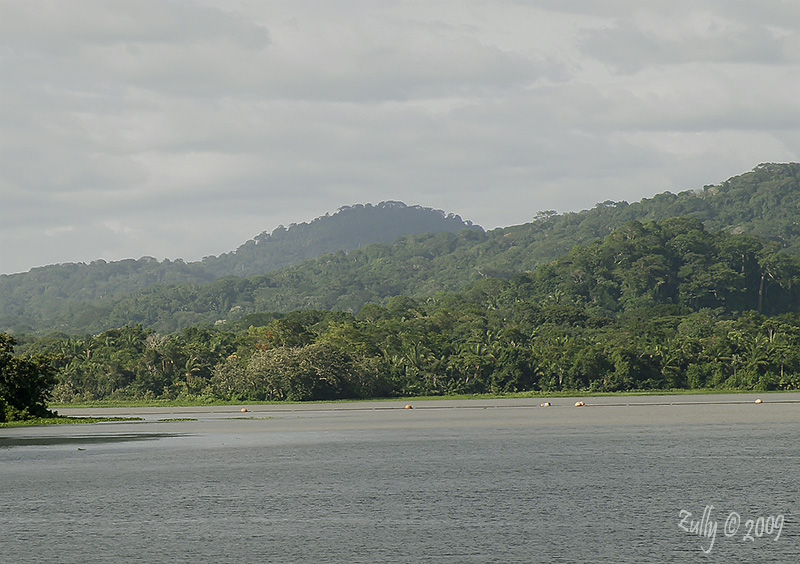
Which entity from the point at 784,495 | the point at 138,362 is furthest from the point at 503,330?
the point at 784,495

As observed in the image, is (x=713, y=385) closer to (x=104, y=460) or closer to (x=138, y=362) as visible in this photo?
(x=138, y=362)

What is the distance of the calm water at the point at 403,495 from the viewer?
23719mm

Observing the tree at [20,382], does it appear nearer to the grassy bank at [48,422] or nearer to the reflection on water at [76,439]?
the grassy bank at [48,422]

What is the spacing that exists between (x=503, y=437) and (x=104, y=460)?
20.8 meters

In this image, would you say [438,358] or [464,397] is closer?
[464,397]

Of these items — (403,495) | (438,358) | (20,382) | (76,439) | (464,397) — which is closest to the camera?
(403,495)

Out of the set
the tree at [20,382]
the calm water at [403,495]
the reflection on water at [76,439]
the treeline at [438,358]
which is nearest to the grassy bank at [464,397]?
the treeline at [438,358]

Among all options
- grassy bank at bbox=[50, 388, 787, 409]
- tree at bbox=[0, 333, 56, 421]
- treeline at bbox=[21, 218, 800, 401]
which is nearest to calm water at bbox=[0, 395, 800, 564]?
tree at bbox=[0, 333, 56, 421]

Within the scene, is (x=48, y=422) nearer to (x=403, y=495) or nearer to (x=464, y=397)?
(x=403, y=495)

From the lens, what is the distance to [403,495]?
32.7m

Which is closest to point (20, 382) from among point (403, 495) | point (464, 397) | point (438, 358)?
point (403, 495)

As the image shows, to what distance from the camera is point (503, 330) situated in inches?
5659

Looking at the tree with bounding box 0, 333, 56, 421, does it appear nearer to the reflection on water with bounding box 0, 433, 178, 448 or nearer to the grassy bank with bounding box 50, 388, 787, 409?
the reflection on water with bounding box 0, 433, 178, 448

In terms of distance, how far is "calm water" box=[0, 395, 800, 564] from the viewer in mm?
23719
